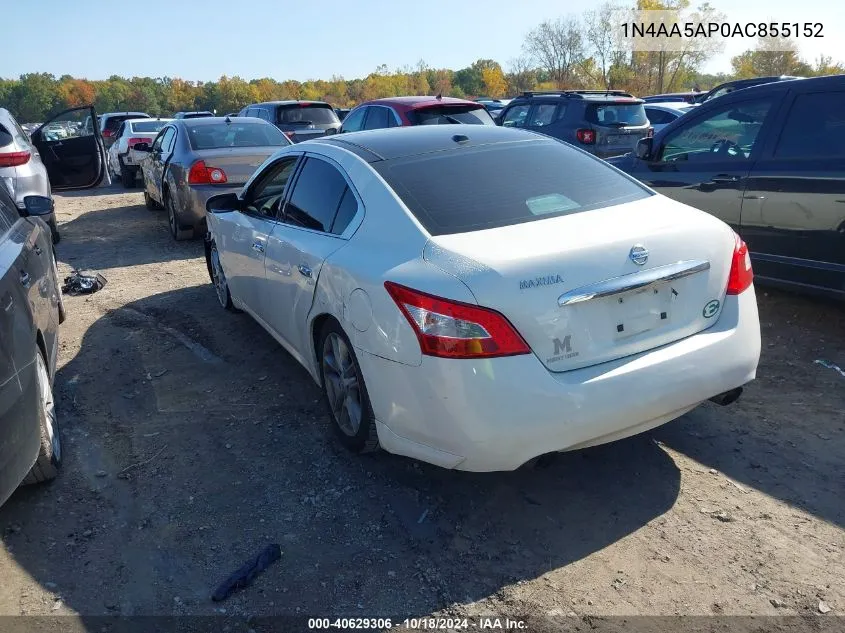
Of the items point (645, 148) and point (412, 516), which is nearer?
point (412, 516)

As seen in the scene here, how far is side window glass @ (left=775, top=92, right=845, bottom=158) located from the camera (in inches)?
187

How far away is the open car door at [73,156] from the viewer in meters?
7.02

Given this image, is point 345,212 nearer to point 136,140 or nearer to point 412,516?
point 412,516

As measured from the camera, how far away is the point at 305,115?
14.7 m

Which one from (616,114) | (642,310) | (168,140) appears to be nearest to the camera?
(642,310)

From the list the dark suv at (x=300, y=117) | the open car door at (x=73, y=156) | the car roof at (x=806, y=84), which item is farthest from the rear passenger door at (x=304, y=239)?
the dark suv at (x=300, y=117)

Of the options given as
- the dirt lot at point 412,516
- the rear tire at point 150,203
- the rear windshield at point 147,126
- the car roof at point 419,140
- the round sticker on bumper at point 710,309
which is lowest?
the dirt lot at point 412,516

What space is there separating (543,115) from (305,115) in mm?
5627

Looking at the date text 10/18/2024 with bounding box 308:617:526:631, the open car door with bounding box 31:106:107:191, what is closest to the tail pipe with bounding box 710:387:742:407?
the date text 10/18/2024 with bounding box 308:617:526:631

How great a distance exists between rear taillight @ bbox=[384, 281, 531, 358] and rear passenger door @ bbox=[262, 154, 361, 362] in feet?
3.14

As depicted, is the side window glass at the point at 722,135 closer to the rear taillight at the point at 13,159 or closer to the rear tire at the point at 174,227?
the rear tire at the point at 174,227

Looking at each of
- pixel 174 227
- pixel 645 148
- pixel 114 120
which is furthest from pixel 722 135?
pixel 114 120

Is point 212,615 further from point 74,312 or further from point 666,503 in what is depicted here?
point 74,312

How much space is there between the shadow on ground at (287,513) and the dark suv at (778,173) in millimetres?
2195
